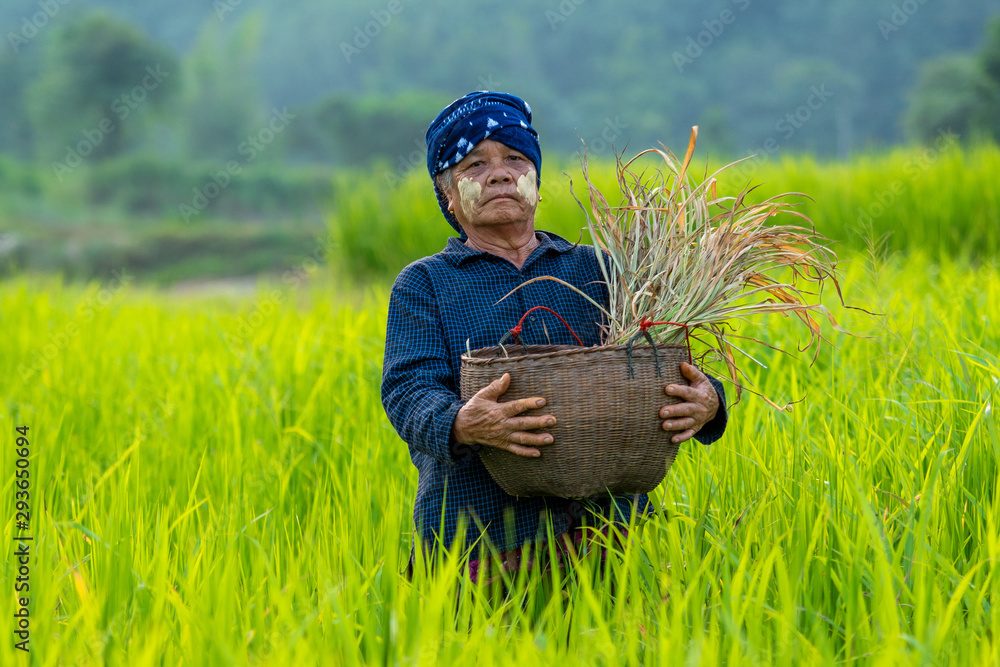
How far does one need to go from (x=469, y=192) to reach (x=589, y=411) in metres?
0.53

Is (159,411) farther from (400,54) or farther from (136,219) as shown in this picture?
(400,54)

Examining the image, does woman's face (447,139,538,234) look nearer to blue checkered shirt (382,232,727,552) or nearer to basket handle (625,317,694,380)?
blue checkered shirt (382,232,727,552)

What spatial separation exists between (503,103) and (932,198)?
5.12m

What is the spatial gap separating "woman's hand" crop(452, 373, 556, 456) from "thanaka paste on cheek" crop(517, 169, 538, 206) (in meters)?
0.45

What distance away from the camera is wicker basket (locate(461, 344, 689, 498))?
131cm

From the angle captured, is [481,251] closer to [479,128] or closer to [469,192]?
[469,192]

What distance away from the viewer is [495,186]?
1.60 m

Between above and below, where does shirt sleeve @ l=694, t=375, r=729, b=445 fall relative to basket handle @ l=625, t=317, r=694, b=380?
below

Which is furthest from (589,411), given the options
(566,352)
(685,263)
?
(685,263)

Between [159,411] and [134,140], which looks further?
[134,140]

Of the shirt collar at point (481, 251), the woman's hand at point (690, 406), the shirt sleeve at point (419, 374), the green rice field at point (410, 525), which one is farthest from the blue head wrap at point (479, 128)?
the green rice field at point (410, 525)

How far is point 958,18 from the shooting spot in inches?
1940

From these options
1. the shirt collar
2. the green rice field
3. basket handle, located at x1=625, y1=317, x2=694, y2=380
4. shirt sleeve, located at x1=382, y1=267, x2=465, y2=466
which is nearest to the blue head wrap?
the shirt collar

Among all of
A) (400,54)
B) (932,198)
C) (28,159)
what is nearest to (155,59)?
(28,159)
